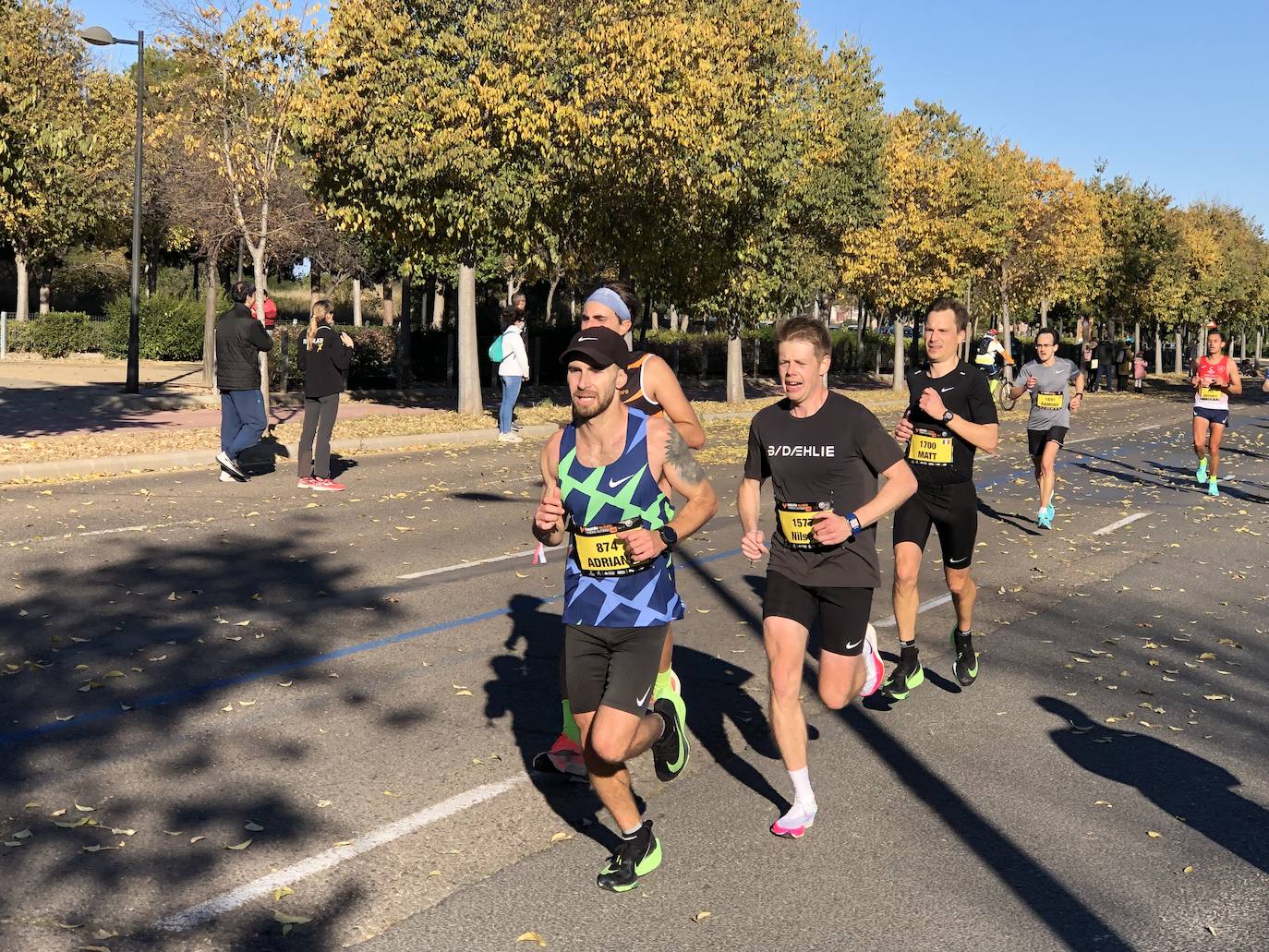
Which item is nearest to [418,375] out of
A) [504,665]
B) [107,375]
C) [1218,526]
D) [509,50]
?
[107,375]

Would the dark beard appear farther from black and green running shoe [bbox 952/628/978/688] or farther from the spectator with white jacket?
the spectator with white jacket

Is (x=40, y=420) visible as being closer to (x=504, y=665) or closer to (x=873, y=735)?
(x=504, y=665)

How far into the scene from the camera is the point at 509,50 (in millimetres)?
21156

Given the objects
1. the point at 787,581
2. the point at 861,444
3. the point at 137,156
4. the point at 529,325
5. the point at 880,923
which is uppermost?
the point at 137,156

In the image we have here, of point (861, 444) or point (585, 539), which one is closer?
point (585, 539)

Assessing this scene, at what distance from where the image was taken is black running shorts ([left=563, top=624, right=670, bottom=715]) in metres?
4.20

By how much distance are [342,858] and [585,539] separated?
138 cm

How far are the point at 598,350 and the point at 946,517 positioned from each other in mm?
3312

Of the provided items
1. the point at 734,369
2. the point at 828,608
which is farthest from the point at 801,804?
the point at 734,369

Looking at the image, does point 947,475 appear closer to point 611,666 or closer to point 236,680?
point 611,666

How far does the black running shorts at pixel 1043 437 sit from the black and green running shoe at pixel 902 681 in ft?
21.4

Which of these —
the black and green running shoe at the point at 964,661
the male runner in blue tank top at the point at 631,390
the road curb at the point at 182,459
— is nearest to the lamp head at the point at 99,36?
the road curb at the point at 182,459

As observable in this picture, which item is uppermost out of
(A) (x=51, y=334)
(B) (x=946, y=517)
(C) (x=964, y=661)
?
(A) (x=51, y=334)

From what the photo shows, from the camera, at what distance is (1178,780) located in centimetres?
548
